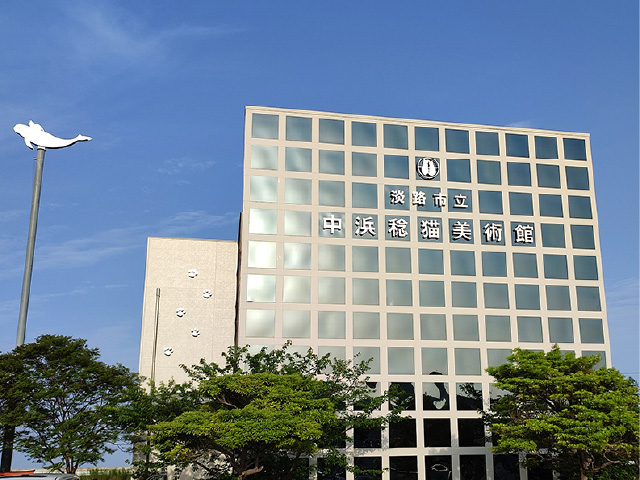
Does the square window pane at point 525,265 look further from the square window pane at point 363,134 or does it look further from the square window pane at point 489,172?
the square window pane at point 363,134

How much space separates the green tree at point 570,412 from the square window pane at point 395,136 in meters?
19.3

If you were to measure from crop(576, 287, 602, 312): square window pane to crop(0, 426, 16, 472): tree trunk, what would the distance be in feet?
121

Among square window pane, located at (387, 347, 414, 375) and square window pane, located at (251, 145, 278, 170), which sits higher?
square window pane, located at (251, 145, 278, 170)

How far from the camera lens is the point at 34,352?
35.3 m

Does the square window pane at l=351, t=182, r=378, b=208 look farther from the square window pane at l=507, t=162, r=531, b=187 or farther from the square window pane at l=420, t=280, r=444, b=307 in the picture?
the square window pane at l=507, t=162, r=531, b=187

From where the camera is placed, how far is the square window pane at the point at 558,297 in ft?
156

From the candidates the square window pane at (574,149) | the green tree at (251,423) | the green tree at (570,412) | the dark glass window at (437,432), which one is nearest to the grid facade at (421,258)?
the dark glass window at (437,432)

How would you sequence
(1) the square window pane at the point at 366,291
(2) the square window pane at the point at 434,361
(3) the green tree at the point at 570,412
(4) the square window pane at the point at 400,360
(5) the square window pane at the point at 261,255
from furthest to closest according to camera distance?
1. (1) the square window pane at the point at 366,291
2. (2) the square window pane at the point at 434,361
3. (5) the square window pane at the point at 261,255
4. (4) the square window pane at the point at 400,360
5. (3) the green tree at the point at 570,412

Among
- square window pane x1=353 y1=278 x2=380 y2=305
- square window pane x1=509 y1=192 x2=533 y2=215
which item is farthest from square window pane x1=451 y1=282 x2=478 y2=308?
square window pane x1=509 y1=192 x2=533 y2=215

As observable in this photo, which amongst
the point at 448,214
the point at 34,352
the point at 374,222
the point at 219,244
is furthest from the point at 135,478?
the point at 448,214

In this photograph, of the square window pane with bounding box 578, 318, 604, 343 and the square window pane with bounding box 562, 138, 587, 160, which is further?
the square window pane with bounding box 562, 138, 587, 160

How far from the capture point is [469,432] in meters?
44.2

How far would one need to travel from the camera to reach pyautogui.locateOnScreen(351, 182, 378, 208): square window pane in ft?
154

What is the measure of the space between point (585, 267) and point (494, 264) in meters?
6.93
